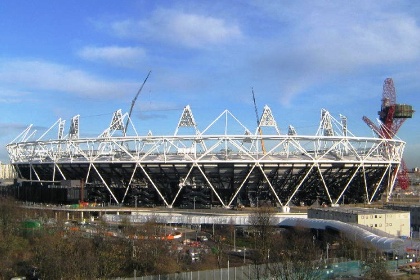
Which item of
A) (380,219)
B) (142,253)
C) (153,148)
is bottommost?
(142,253)

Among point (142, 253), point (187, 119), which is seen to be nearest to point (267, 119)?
point (187, 119)

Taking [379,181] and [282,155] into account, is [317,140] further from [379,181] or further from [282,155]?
[379,181]

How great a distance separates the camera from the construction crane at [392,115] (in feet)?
287

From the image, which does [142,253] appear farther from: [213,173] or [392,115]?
[392,115]

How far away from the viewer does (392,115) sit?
87.6 m

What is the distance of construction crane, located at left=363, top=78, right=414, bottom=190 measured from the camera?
287 feet

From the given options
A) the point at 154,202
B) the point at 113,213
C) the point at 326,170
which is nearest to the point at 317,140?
the point at 326,170

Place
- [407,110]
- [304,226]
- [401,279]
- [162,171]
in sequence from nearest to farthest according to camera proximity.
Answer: [401,279], [304,226], [162,171], [407,110]

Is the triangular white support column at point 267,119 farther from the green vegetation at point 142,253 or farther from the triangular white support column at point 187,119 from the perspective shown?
the green vegetation at point 142,253

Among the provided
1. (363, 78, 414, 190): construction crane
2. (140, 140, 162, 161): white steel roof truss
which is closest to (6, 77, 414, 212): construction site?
(140, 140, 162, 161): white steel roof truss

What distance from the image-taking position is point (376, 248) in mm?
26844

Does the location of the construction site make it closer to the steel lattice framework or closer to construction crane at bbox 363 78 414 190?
the steel lattice framework

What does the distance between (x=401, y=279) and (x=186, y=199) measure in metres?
32.1

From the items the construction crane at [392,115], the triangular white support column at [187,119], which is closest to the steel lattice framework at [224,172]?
the triangular white support column at [187,119]
